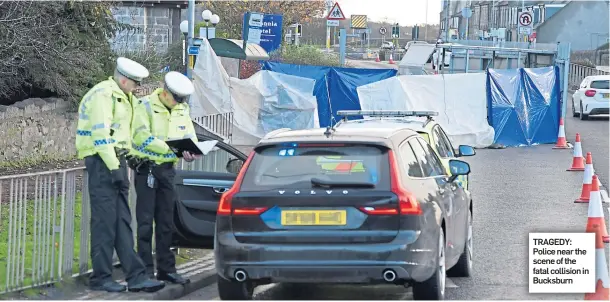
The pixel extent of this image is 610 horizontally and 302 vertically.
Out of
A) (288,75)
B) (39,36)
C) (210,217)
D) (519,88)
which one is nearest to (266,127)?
(288,75)

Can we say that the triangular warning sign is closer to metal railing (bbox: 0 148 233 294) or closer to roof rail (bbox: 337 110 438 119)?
roof rail (bbox: 337 110 438 119)

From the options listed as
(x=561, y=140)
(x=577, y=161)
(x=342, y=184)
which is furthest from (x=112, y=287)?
(x=561, y=140)

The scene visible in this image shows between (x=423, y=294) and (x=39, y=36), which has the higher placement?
(x=39, y=36)

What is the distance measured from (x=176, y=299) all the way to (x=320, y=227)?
5.61ft

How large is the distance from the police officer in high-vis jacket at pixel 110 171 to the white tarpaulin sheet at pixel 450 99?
1684cm

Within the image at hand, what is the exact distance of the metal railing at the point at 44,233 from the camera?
8.34 metres

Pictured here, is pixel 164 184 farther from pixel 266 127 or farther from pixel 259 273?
pixel 266 127

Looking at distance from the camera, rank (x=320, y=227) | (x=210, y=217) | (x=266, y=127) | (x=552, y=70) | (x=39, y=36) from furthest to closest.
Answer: (x=552, y=70) < (x=266, y=127) < (x=39, y=36) < (x=210, y=217) < (x=320, y=227)

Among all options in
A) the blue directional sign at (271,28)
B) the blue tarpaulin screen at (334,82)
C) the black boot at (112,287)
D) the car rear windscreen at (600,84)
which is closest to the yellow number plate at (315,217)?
the black boot at (112,287)

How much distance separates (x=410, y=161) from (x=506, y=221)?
5.69 meters

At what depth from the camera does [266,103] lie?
83.0ft

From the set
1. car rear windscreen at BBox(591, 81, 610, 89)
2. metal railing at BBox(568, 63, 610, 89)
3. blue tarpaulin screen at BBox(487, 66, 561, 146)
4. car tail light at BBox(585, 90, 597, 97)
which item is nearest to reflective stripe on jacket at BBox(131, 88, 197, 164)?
blue tarpaulin screen at BBox(487, 66, 561, 146)

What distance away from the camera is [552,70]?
27.8 metres

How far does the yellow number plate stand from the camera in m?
7.81
